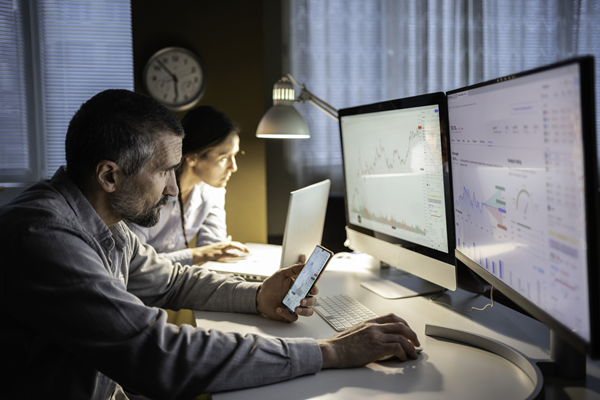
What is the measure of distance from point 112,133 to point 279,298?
0.55 metres

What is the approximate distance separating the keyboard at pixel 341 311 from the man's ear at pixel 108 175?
22.9 inches

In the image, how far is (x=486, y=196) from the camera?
0.90 meters

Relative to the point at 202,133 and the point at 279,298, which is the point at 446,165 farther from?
the point at 202,133

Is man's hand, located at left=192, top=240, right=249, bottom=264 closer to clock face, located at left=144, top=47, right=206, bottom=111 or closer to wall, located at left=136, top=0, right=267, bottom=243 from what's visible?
wall, located at left=136, top=0, right=267, bottom=243

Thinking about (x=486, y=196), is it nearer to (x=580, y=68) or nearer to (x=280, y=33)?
(x=580, y=68)

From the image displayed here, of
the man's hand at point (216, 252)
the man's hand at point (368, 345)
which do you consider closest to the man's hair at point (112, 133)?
the man's hand at point (368, 345)

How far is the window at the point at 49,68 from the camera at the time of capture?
315cm

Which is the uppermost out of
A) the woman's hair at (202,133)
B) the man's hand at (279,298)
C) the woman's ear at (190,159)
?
the woman's hair at (202,133)

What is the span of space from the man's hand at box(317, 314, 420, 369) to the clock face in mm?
2415

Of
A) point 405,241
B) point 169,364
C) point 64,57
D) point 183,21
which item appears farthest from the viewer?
point 64,57

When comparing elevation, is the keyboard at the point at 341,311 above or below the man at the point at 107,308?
below

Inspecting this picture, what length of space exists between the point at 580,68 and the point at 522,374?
54cm

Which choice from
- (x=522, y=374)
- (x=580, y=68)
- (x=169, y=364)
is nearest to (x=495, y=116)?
(x=580, y=68)

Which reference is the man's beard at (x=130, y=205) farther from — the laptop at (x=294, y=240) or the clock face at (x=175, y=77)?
the clock face at (x=175, y=77)
